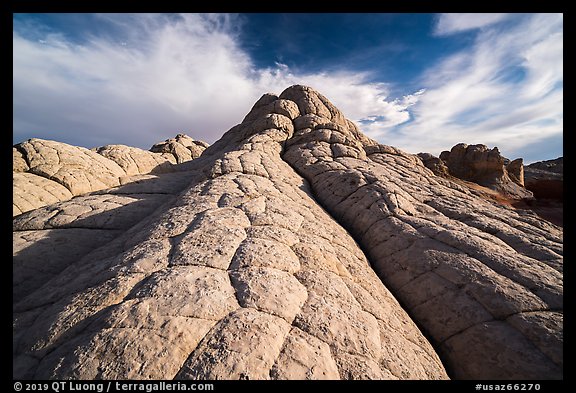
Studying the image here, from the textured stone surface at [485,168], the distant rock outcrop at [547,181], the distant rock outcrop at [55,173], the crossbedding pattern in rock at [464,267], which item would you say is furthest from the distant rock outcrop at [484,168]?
the distant rock outcrop at [55,173]

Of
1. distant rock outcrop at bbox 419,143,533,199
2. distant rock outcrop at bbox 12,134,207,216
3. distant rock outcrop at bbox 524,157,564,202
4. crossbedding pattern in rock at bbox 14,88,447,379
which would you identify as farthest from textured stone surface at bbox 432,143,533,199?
distant rock outcrop at bbox 12,134,207,216

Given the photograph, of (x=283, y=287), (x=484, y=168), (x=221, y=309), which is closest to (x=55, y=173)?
(x=221, y=309)

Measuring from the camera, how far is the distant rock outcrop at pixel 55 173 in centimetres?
954

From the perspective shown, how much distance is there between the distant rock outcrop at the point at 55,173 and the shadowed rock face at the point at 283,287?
206 cm

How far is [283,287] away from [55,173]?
12.9m

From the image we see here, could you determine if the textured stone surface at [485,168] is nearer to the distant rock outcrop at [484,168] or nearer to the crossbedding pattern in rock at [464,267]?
the distant rock outcrop at [484,168]

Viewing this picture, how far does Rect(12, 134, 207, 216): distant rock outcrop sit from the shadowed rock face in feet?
6.77

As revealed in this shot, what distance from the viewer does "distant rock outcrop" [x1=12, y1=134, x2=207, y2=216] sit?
954 centimetres

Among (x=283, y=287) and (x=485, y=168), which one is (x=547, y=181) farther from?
(x=283, y=287)

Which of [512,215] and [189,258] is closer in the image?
[189,258]
